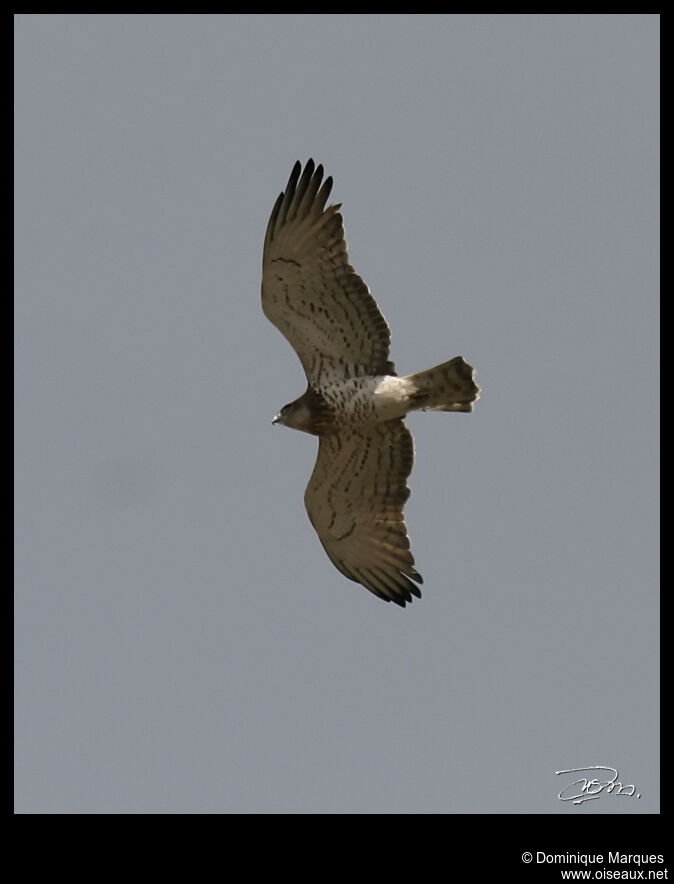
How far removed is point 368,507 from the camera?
655 inches

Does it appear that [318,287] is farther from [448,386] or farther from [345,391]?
[448,386]

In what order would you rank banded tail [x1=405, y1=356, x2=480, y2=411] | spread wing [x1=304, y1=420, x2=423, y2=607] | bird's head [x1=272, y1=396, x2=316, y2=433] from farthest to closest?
1. spread wing [x1=304, y1=420, x2=423, y2=607]
2. bird's head [x1=272, y1=396, x2=316, y2=433]
3. banded tail [x1=405, y1=356, x2=480, y2=411]

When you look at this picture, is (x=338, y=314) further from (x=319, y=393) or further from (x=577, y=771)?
(x=577, y=771)

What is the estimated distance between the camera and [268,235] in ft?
50.9

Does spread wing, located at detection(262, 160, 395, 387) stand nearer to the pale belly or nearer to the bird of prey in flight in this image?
the bird of prey in flight

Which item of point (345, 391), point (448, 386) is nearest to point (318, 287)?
point (345, 391)

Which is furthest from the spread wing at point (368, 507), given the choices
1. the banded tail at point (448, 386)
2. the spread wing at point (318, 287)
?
the spread wing at point (318, 287)

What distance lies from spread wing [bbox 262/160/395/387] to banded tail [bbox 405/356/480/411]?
34 centimetres

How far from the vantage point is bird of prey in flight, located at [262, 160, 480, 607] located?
15508 mm

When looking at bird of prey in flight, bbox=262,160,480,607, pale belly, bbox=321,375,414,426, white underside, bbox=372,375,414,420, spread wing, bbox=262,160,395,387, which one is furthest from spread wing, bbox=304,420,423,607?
spread wing, bbox=262,160,395,387

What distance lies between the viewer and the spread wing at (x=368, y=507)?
53.6 feet
